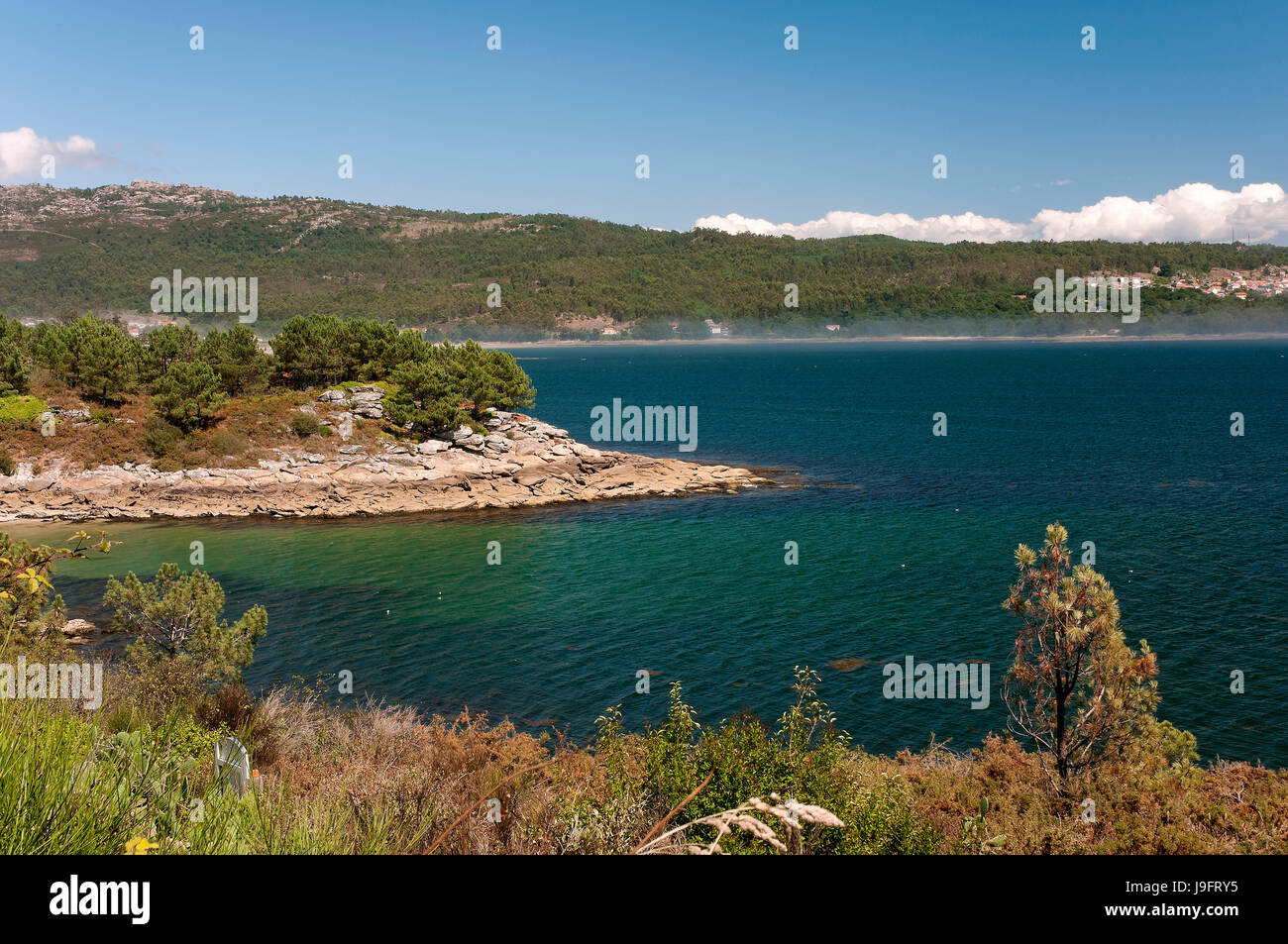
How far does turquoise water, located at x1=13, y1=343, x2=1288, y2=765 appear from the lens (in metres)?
24.3

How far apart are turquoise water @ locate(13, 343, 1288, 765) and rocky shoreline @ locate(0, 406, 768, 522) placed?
2.30 m

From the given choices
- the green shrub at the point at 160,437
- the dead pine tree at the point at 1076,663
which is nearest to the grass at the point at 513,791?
the dead pine tree at the point at 1076,663

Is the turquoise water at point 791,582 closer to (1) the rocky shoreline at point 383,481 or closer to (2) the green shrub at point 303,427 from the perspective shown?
(1) the rocky shoreline at point 383,481

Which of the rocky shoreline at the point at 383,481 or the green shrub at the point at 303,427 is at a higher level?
the green shrub at the point at 303,427

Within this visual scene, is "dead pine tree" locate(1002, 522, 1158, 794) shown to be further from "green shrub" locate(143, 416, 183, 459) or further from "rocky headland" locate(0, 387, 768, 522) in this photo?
"green shrub" locate(143, 416, 183, 459)

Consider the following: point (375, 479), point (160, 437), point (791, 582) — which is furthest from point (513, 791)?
point (160, 437)

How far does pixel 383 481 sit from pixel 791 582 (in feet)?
86.4

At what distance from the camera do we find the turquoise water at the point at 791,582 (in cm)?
2426

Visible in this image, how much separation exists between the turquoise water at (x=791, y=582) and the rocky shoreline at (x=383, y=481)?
2.30 meters
